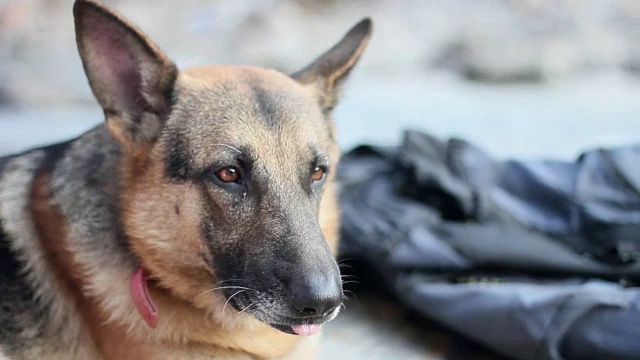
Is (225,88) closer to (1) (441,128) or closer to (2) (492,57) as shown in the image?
(1) (441,128)

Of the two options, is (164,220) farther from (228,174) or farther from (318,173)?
(318,173)

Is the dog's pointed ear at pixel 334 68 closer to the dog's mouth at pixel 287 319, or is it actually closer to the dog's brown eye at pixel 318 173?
the dog's brown eye at pixel 318 173

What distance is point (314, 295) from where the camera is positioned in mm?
1295

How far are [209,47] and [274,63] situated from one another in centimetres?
30

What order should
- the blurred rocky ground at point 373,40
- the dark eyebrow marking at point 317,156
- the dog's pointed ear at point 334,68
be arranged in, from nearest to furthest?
the dark eyebrow marking at point 317,156
the dog's pointed ear at point 334,68
the blurred rocky ground at point 373,40

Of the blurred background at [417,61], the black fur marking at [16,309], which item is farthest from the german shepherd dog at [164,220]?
the blurred background at [417,61]

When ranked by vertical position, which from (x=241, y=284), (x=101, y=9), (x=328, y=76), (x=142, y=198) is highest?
(x=101, y=9)

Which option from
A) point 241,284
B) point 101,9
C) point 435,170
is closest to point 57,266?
point 241,284

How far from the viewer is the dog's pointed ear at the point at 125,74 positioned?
1.40 m

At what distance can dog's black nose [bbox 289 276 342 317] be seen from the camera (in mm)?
1298

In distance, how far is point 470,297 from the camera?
199 cm

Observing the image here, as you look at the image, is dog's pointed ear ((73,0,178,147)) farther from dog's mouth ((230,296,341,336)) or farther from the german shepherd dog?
dog's mouth ((230,296,341,336))

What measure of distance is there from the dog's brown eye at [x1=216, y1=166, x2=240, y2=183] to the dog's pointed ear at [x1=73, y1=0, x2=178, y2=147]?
17 centimetres

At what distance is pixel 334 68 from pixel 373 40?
172cm
